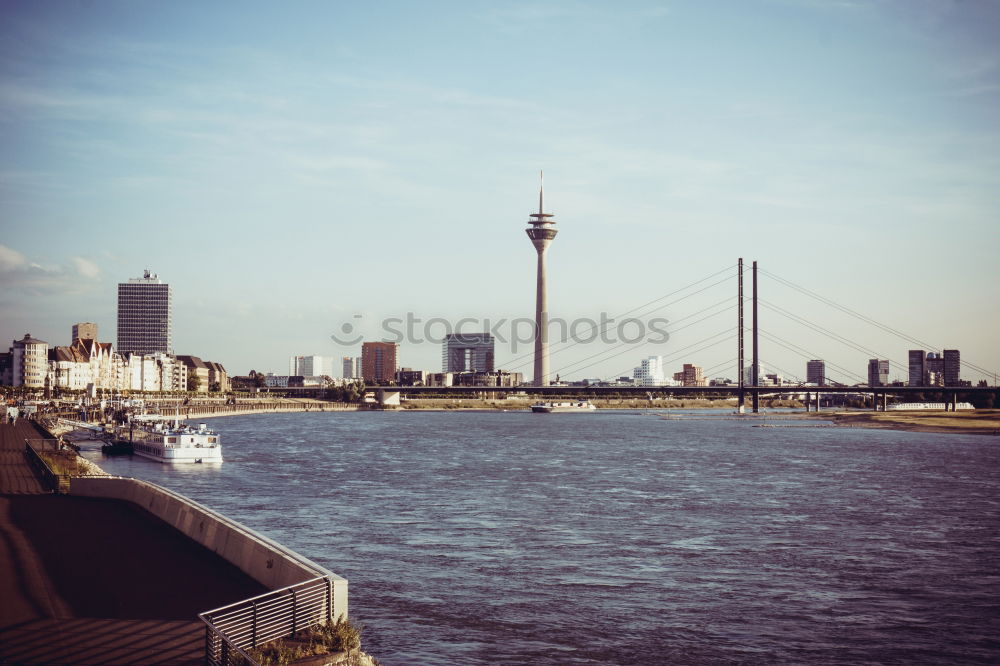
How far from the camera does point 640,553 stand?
3459 cm

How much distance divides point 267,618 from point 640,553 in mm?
18661

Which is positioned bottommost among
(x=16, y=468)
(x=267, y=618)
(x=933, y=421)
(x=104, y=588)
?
(x=933, y=421)

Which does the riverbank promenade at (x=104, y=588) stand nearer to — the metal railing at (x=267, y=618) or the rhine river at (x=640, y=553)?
the metal railing at (x=267, y=618)

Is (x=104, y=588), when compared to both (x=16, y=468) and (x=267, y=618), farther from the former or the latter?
(x=16, y=468)

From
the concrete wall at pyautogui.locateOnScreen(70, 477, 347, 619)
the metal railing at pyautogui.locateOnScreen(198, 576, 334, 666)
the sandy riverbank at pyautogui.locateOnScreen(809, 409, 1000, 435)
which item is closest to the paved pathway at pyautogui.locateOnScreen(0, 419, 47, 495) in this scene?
the concrete wall at pyautogui.locateOnScreen(70, 477, 347, 619)

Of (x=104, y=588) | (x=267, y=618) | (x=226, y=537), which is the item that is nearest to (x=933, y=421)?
(x=226, y=537)

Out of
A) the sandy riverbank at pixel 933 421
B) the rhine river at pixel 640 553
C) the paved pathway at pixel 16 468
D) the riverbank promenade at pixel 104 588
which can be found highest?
the riverbank promenade at pixel 104 588

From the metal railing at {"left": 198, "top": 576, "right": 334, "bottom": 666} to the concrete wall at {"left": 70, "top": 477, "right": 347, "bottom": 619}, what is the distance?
31 centimetres

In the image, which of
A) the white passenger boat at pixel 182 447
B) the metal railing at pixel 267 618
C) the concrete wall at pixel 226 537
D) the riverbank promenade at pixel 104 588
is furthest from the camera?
the white passenger boat at pixel 182 447

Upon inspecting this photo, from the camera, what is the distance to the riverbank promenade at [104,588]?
18344 mm

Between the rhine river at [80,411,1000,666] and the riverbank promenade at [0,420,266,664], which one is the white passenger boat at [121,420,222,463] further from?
the riverbank promenade at [0,420,266,664]

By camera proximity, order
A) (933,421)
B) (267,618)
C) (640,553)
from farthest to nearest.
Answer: (933,421)
(640,553)
(267,618)

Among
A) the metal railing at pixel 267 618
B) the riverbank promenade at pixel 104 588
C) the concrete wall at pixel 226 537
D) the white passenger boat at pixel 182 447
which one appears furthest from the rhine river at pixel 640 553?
the riverbank promenade at pixel 104 588

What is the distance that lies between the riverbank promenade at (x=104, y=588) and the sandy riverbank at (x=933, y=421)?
121983 millimetres
